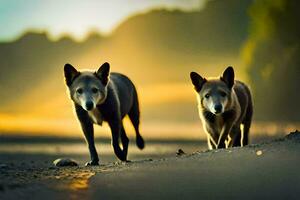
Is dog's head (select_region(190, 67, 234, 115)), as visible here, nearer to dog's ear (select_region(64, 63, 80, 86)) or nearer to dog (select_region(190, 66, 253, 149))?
dog (select_region(190, 66, 253, 149))

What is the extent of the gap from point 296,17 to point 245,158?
1700 inches

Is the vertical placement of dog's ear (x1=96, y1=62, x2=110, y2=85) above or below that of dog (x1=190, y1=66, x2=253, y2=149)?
above

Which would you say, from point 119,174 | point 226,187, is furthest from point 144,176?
point 226,187

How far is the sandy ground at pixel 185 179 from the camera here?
8.75m

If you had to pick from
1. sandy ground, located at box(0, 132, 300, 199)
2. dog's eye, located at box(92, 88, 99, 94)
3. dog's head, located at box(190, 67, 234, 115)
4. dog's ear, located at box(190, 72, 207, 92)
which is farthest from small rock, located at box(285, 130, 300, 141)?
dog's eye, located at box(92, 88, 99, 94)

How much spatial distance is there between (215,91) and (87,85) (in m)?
2.33

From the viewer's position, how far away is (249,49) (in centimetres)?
5362

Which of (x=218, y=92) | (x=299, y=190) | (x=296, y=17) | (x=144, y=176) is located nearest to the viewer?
(x=299, y=190)

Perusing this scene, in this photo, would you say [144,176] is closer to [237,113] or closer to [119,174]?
[119,174]

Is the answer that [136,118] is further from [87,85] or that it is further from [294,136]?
[294,136]

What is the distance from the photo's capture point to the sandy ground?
8.75m

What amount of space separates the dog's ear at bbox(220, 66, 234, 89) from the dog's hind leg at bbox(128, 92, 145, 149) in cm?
303

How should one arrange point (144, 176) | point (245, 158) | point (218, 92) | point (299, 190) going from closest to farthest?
point (299, 190), point (144, 176), point (245, 158), point (218, 92)

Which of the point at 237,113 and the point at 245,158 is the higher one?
the point at 237,113
